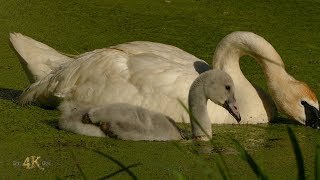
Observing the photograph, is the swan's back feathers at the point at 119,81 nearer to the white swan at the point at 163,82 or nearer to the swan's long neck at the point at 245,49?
the white swan at the point at 163,82

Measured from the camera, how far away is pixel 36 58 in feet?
21.9

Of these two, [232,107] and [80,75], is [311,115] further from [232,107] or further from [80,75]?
[80,75]

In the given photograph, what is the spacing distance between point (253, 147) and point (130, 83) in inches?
35.5

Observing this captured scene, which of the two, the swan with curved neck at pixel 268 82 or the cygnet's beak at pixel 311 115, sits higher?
the swan with curved neck at pixel 268 82

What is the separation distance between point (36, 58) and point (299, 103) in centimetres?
184

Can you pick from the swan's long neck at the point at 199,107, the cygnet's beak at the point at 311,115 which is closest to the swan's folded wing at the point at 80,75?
the swan's long neck at the point at 199,107

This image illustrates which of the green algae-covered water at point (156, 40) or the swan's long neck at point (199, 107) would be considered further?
the swan's long neck at point (199, 107)

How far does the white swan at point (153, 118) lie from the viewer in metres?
5.38

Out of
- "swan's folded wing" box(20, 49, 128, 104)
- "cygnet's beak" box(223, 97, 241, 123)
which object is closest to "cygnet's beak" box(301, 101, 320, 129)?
"cygnet's beak" box(223, 97, 241, 123)

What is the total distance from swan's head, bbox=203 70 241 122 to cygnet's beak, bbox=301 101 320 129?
71cm

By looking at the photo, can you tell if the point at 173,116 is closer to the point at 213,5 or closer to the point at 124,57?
the point at 124,57

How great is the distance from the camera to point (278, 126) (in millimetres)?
6125

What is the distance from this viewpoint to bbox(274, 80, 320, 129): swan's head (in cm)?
614

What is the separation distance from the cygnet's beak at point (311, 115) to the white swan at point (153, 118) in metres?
0.75
